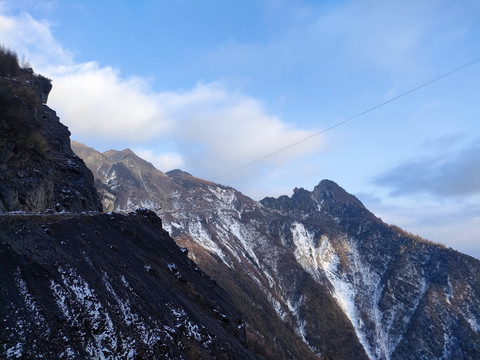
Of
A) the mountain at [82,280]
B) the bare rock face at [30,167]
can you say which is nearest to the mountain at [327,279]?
the bare rock face at [30,167]

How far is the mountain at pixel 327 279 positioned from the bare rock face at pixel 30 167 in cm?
7991

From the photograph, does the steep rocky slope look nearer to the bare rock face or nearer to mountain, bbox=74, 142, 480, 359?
the bare rock face

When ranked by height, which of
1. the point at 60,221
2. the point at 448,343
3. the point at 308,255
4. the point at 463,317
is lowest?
the point at 448,343

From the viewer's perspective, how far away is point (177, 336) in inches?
876

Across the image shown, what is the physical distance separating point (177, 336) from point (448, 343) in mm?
156906

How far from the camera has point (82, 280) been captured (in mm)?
20875

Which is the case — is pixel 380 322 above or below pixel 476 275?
below

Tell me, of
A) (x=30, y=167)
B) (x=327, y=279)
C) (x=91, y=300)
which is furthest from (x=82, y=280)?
(x=327, y=279)

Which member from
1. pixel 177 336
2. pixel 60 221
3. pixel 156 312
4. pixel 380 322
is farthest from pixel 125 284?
pixel 380 322

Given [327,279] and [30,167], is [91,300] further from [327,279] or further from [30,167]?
[327,279]

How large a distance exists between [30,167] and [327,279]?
153603 mm

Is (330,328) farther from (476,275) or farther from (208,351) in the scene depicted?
(208,351)

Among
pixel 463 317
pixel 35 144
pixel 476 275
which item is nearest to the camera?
pixel 35 144

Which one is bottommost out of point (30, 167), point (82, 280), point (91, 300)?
point (91, 300)
